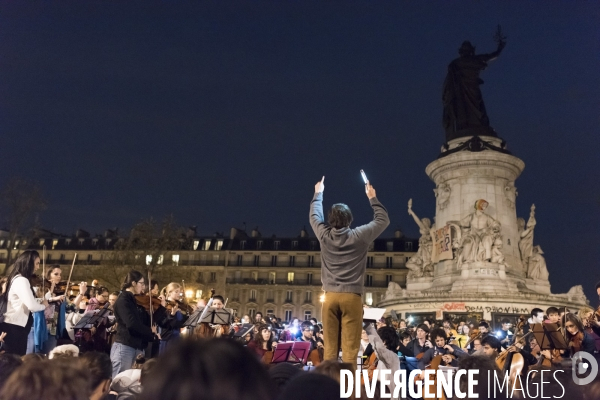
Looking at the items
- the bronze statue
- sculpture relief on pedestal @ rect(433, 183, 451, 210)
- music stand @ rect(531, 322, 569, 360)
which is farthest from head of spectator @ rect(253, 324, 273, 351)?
the bronze statue

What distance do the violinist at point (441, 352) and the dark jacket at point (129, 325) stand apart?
484 centimetres

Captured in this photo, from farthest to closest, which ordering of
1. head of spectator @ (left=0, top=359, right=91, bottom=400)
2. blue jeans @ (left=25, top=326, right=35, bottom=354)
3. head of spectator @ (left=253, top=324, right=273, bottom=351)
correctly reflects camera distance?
head of spectator @ (left=253, top=324, right=273, bottom=351) < blue jeans @ (left=25, top=326, right=35, bottom=354) < head of spectator @ (left=0, top=359, right=91, bottom=400)

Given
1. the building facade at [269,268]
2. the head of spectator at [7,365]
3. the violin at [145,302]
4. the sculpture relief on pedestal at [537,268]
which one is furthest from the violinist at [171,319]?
the building facade at [269,268]

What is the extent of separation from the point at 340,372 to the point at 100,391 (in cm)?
222

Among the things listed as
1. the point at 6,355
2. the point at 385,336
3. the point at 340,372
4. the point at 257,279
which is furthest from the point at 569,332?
the point at 257,279

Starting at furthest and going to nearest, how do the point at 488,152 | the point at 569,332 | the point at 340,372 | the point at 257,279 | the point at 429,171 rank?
the point at 257,279
the point at 429,171
the point at 488,152
the point at 569,332
the point at 340,372

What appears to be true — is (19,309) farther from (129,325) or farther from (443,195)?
(443,195)

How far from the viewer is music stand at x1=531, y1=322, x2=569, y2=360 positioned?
8742mm

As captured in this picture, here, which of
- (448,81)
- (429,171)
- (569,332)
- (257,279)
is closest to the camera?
(569,332)

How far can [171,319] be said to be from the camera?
9781 millimetres

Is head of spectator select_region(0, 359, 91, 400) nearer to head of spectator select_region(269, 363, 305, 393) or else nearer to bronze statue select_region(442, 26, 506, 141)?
head of spectator select_region(269, 363, 305, 393)

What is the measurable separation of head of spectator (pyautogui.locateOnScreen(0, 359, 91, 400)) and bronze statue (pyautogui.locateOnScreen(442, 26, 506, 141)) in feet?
91.2

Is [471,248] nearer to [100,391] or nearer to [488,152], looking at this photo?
[488,152]

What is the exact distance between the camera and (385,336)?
911 cm
